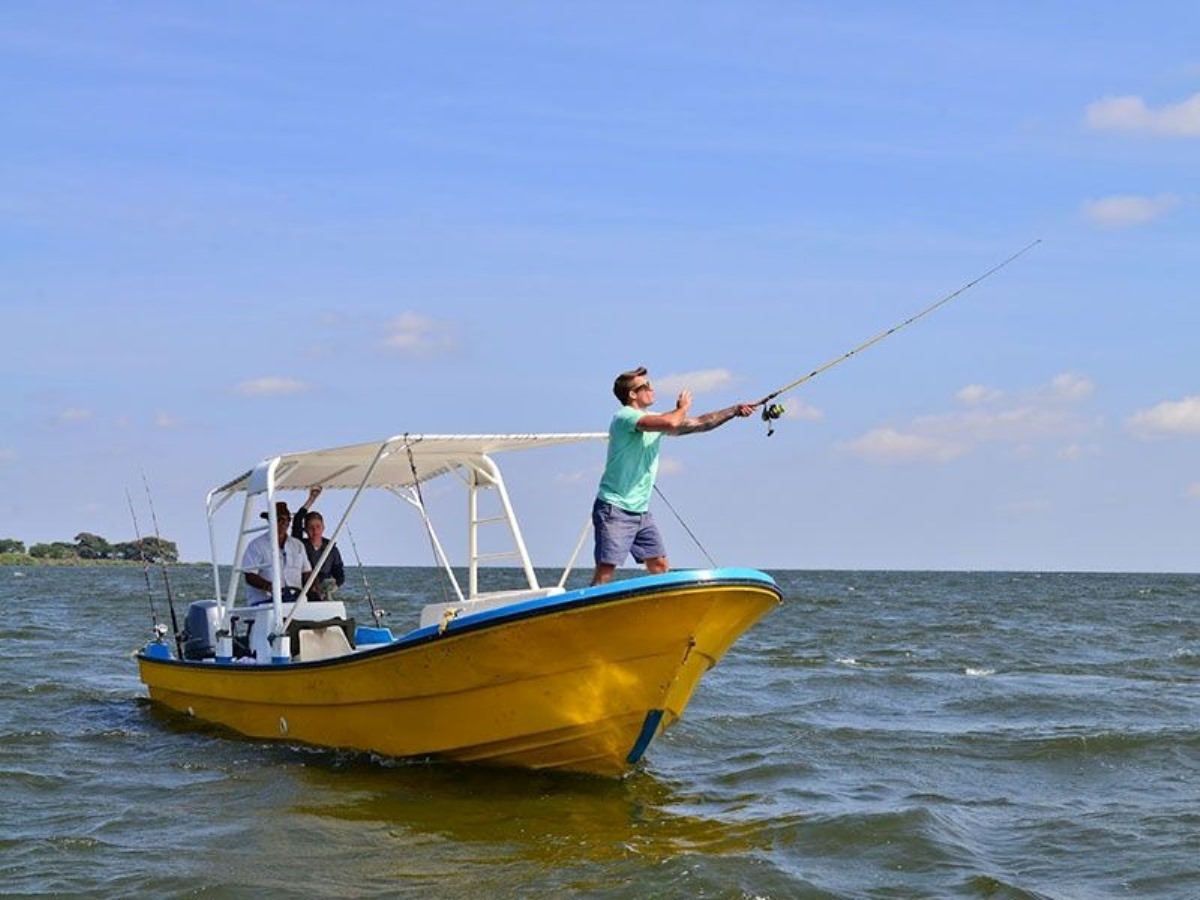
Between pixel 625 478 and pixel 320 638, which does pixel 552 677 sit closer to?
pixel 625 478

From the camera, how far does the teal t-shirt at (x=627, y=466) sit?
10.2 metres

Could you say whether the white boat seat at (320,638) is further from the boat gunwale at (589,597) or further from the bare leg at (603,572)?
the bare leg at (603,572)

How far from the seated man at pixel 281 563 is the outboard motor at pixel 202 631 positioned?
1346 mm

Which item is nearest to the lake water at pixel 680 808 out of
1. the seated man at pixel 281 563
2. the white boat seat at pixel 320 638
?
the white boat seat at pixel 320 638

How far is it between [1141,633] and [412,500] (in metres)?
23.3

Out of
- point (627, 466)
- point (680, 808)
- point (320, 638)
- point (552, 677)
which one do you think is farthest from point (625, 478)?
point (320, 638)

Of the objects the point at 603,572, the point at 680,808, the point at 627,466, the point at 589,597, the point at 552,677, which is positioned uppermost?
the point at 627,466

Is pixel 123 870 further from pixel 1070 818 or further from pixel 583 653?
pixel 1070 818

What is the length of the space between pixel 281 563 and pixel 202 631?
2.14m

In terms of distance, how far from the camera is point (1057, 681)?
20453 mm

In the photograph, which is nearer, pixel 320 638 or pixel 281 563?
pixel 320 638

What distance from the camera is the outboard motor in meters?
15.2

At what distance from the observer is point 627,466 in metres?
10.3

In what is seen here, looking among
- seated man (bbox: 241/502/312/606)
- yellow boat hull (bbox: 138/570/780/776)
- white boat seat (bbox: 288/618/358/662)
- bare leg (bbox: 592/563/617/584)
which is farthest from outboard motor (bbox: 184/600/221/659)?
bare leg (bbox: 592/563/617/584)
